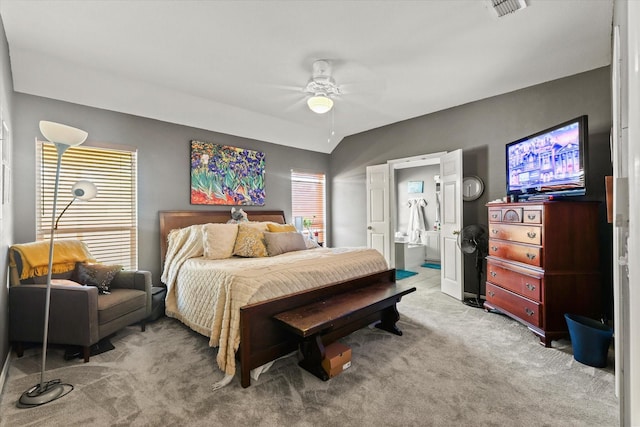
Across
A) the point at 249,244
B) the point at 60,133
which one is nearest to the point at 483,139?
the point at 249,244

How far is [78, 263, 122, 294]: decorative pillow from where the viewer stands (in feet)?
9.55

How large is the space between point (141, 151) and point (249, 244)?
1.89 metres

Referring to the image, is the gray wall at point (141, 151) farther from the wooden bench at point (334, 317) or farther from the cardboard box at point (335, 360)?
the cardboard box at point (335, 360)

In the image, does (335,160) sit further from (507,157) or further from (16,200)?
(16,200)

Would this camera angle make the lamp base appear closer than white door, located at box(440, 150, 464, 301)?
Yes

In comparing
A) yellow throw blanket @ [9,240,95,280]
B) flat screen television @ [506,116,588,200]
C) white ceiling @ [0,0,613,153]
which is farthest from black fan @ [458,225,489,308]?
yellow throw blanket @ [9,240,95,280]

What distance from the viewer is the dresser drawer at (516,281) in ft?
9.16

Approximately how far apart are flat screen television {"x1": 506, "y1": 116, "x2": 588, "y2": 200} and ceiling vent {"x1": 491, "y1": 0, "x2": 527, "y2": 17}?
1166 mm

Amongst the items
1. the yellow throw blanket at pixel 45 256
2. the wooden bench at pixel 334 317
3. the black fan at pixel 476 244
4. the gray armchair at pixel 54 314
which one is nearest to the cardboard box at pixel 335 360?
the wooden bench at pixel 334 317

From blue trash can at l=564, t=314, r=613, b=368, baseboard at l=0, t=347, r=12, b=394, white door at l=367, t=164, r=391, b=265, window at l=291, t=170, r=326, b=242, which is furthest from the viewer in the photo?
window at l=291, t=170, r=326, b=242

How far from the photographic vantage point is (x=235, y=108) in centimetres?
422

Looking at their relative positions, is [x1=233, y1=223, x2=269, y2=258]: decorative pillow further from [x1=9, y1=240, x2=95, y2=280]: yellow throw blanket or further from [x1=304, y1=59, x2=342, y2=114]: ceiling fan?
[x1=304, y1=59, x2=342, y2=114]: ceiling fan

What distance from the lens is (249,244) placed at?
11.5 feet

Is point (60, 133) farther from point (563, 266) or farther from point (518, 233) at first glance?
point (563, 266)
